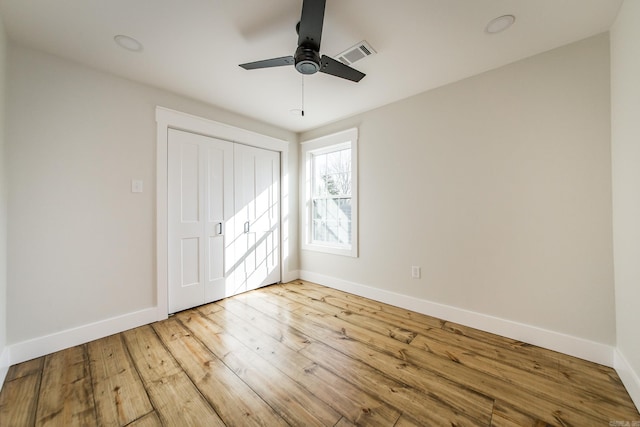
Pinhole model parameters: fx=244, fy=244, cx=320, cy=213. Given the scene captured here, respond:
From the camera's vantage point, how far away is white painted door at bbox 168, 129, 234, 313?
9.13ft

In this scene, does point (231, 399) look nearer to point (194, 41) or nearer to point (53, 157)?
point (53, 157)

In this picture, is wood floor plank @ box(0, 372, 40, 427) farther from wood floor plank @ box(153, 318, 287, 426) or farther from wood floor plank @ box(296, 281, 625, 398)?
wood floor plank @ box(296, 281, 625, 398)

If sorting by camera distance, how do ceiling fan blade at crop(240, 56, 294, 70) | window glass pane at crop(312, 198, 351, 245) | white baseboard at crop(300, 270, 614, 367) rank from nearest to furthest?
ceiling fan blade at crop(240, 56, 294, 70)
white baseboard at crop(300, 270, 614, 367)
window glass pane at crop(312, 198, 351, 245)

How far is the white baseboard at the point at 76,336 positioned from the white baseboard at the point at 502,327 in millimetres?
2478

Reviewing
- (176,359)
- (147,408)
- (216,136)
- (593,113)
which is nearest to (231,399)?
(147,408)

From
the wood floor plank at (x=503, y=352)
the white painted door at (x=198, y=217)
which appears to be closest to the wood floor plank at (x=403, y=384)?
the wood floor plank at (x=503, y=352)

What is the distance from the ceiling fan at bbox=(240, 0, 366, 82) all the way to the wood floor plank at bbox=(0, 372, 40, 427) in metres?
2.56

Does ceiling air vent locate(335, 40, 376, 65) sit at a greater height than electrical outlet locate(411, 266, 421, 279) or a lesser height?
greater

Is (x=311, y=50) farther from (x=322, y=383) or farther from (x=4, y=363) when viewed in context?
(x=4, y=363)

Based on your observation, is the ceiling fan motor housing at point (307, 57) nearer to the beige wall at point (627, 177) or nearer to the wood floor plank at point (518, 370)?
the beige wall at point (627, 177)

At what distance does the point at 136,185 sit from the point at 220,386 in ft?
6.76

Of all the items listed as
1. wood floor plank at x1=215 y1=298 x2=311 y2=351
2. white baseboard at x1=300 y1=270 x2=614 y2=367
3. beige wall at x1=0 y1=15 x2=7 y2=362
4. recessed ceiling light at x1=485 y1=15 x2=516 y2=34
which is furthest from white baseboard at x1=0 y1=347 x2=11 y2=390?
recessed ceiling light at x1=485 y1=15 x2=516 y2=34

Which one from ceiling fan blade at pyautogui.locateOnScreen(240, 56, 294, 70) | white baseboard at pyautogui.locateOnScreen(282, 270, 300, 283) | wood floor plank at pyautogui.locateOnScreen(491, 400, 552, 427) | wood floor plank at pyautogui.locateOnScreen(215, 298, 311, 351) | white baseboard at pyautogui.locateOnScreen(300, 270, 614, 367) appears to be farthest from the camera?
white baseboard at pyautogui.locateOnScreen(282, 270, 300, 283)

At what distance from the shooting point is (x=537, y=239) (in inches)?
83.0
